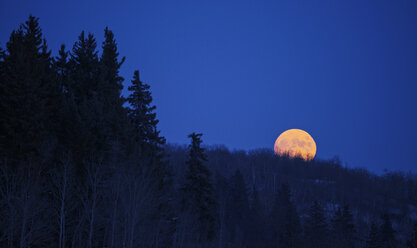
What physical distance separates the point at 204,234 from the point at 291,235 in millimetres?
25300

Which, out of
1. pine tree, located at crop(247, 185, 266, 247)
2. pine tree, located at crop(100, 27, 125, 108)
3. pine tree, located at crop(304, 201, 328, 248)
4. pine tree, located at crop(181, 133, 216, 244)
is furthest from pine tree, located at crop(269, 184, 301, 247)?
pine tree, located at crop(100, 27, 125, 108)

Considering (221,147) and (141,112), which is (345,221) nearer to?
(141,112)

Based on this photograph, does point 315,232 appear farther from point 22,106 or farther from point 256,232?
point 22,106

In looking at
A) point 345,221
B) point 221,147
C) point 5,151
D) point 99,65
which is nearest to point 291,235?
point 345,221

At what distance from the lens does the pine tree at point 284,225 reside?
2012 inches

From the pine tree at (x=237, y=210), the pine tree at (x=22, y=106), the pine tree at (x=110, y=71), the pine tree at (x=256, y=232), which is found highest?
the pine tree at (x=110, y=71)

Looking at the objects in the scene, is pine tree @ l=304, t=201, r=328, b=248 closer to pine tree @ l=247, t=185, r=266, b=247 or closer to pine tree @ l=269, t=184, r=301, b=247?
pine tree @ l=269, t=184, r=301, b=247

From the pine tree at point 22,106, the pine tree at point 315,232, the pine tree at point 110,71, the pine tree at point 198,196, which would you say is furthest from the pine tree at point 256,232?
the pine tree at point 22,106

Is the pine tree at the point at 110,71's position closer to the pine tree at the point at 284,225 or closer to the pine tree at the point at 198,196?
Answer: the pine tree at the point at 198,196

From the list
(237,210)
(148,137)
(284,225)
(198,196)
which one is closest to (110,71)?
(148,137)

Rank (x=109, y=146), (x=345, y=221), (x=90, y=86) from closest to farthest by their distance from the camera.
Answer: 1. (x=109, y=146)
2. (x=90, y=86)
3. (x=345, y=221)

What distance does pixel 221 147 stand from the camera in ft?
516

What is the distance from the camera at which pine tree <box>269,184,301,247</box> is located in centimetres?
5109

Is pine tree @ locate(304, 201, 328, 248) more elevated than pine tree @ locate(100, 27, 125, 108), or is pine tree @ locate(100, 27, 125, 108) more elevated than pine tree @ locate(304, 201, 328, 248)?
pine tree @ locate(100, 27, 125, 108)
